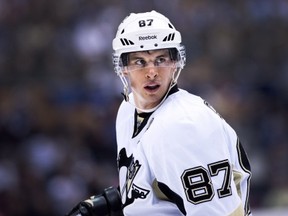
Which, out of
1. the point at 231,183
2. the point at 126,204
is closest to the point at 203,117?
the point at 231,183

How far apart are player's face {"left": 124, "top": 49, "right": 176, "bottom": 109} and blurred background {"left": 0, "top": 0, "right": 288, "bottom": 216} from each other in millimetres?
4192

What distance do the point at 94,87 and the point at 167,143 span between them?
548cm

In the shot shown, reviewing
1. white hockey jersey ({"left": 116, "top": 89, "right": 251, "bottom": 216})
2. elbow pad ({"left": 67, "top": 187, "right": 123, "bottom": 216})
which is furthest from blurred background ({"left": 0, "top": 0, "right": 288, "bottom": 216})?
white hockey jersey ({"left": 116, "top": 89, "right": 251, "bottom": 216})

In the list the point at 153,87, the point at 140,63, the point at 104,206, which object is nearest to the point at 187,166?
the point at 153,87

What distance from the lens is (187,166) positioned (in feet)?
10.9

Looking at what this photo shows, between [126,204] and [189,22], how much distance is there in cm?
607

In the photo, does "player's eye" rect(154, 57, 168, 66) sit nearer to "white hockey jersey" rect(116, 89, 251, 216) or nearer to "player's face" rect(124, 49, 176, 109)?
"player's face" rect(124, 49, 176, 109)

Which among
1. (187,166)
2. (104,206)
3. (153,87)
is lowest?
(104,206)

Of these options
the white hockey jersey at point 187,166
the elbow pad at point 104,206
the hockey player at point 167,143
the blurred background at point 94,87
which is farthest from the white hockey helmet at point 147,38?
the blurred background at point 94,87

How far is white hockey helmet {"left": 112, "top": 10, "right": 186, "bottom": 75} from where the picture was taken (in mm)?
3666

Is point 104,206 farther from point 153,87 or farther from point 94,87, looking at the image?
point 94,87

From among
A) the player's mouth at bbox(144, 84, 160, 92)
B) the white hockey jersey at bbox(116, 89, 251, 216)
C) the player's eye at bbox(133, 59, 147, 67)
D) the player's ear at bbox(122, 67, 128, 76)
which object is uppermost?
the player's eye at bbox(133, 59, 147, 67)

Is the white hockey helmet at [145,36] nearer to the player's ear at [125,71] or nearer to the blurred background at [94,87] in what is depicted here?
the player's ear at [125,71]

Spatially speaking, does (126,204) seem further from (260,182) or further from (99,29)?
(99,29)
